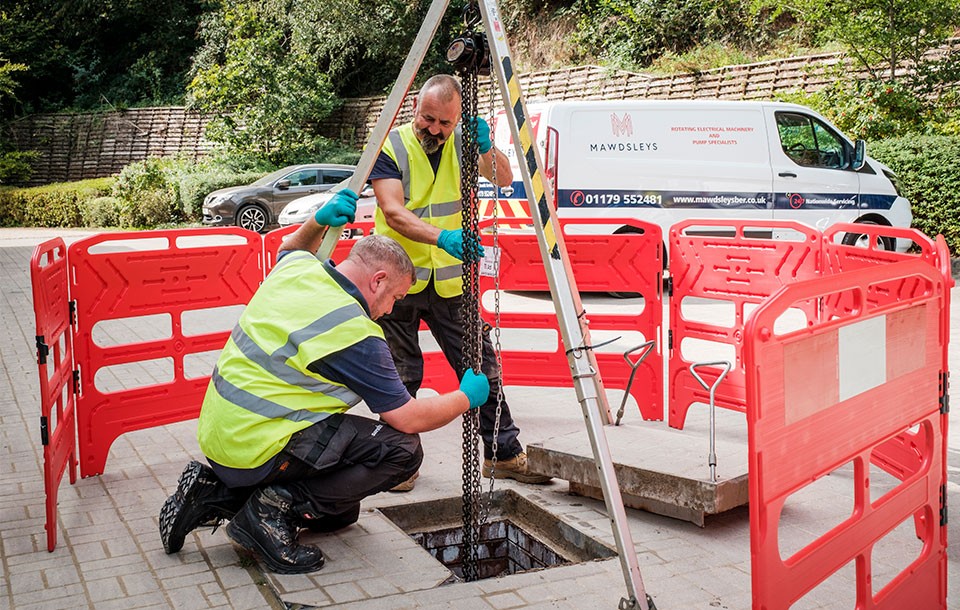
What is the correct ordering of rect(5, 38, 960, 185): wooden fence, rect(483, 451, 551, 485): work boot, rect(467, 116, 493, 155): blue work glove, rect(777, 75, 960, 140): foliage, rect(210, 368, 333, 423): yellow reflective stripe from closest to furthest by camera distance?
rect(210, 368, 333, 423): yellow reflective stripe → rect(467, 116, 493, 155): blue work glove → rect(483, 451, 551, 485): work boot → rect(777, 75, 960, 140): foliage → rect(5, 38, 960, 185): wooden fence

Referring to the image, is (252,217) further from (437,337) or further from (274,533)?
(274,533)

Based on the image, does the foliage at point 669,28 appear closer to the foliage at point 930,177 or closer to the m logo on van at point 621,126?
the foliage at point 930,177

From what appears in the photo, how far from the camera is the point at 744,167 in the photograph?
11.9m

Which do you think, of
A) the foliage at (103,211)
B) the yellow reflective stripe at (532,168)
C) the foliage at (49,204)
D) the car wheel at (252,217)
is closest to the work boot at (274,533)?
the yellow reflective stripe at (532,168)

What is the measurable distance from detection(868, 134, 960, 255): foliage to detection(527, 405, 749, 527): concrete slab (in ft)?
33.7

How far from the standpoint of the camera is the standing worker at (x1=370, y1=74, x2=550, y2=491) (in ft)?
16.1

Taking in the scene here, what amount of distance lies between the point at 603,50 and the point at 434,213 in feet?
74.2

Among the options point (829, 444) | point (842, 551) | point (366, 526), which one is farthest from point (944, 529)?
point (366, 526)

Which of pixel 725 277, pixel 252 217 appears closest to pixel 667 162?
pixel 725 277

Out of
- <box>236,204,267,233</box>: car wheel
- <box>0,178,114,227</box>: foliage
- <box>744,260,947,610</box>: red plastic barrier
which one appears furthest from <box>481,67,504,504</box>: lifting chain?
<box>0,178,114,227</box>: foliage

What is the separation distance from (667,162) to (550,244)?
837cm

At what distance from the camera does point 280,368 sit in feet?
12.5

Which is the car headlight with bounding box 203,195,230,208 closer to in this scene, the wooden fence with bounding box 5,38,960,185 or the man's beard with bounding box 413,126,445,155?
the wooden fence with bounding box 5,38,960,185

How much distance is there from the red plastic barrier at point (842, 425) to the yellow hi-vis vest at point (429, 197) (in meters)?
2.35
